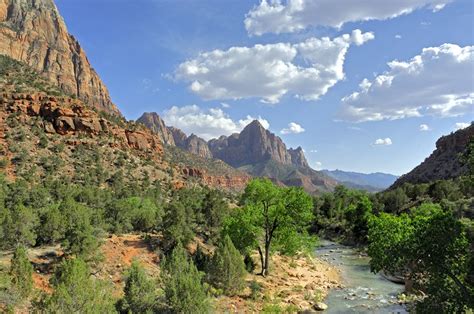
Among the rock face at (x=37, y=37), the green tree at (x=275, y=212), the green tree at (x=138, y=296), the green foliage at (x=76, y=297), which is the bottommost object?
the green tree at (x=138, y=296)

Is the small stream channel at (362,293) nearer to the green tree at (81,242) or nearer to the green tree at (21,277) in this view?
the green tree at (81,242)

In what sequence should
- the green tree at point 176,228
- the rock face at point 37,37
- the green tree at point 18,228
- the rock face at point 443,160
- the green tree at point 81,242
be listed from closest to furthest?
the green tree at point 81,242 < the green tree at point 18,228 < the green tree at point 176,228 < the rock face at point 443,160 < the rock face at point 37,37

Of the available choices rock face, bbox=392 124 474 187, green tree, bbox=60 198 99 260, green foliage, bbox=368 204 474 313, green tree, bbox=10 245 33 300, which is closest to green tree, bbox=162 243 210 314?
green tree, bbox=10 245 33 300

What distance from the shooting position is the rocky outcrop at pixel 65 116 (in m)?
81.2

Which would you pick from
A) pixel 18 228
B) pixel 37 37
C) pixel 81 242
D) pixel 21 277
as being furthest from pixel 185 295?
pixel 37 37

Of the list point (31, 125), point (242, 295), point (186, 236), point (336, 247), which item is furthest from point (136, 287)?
point (31, 125)

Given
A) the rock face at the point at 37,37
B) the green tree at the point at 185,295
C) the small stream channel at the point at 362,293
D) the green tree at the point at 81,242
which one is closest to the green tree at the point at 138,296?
the green tree at the point at 185,295

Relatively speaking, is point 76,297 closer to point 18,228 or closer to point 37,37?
point 18,228

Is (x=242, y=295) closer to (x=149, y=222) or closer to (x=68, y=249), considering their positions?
(x=68, y=249)

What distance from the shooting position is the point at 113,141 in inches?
3708

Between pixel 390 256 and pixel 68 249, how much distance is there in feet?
65.2

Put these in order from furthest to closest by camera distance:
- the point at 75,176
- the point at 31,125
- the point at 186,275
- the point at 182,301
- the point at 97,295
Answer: the point at 31,125 → the point at 75,176 → the point at 186,275 → the point at 182,301 → the point at 97,295

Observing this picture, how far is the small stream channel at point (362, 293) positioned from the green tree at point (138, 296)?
1340cm

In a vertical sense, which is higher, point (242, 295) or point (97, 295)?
point (97, 295)
